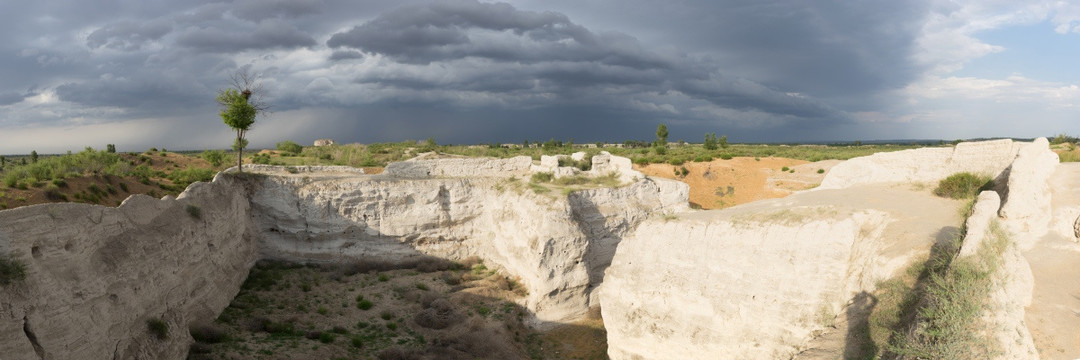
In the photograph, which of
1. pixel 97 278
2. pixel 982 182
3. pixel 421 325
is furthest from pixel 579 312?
pixel 97 278

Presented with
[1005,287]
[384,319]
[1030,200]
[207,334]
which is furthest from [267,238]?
[1030,200]

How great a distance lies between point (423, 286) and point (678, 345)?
11.5m

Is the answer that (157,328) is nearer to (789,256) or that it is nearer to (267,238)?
(267,238)

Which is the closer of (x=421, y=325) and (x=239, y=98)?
(x=421, y=325)

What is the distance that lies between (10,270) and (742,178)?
4208 cm

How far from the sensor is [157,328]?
12.6 meters

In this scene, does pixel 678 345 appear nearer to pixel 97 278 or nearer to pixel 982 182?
pixel 982 182

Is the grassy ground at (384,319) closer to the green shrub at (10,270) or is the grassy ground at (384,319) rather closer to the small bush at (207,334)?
the small bush at (207,334)

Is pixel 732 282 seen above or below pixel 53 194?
below

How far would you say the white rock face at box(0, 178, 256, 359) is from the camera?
31.3 ft

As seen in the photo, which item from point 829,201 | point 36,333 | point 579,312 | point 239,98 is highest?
point 239,98

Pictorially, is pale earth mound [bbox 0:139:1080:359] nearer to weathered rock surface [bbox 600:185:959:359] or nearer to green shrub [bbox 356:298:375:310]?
weathered rock surface [bbox 600:185:959:359]

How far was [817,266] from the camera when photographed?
1152 centimetres

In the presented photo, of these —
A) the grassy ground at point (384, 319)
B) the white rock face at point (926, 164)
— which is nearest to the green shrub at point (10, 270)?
the grassy ground at point (384, 319)
